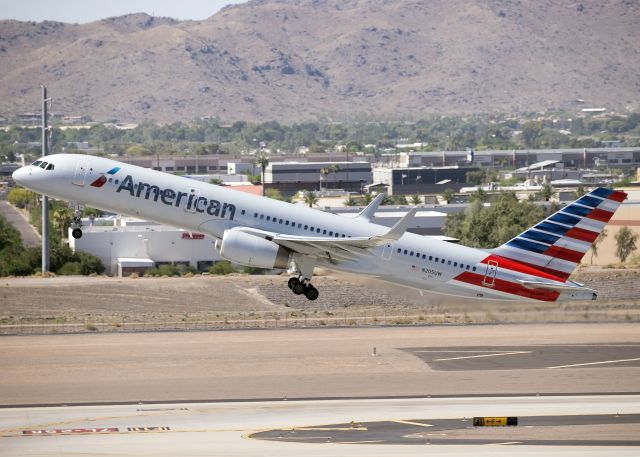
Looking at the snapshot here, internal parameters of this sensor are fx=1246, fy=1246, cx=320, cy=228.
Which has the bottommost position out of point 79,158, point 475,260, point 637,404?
point 637,404

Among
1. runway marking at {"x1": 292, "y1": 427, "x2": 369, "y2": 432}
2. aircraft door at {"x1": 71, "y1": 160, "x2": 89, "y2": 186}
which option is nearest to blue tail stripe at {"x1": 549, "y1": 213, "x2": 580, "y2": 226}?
runway marking at {"x1": 292, "y1": 427, "x2": 369, "y2": 432}

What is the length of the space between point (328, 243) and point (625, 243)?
70788mm

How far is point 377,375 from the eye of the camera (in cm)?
7581

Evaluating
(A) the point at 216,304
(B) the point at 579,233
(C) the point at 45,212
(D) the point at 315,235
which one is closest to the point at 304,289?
(D) the point at 315,235

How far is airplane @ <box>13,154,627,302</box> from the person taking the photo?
214 ft

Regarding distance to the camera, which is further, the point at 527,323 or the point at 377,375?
the point at 527,323

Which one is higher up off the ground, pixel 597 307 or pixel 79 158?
pixel 79 158

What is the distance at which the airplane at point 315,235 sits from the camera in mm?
65125

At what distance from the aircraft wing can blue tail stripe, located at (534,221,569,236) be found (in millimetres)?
10879

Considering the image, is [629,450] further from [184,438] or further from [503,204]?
[503,204]

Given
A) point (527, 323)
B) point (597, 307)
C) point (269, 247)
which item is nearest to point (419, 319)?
point (527, 323)

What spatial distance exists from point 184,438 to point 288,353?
22.0 m

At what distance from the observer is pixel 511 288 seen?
71.3m

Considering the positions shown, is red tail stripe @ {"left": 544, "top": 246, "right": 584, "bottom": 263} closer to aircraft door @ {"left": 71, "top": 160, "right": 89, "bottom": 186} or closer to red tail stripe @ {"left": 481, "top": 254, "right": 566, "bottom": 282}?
red tail stripe @ {"left": 481, "top": 254, "right": 566, "bottom": 282}
